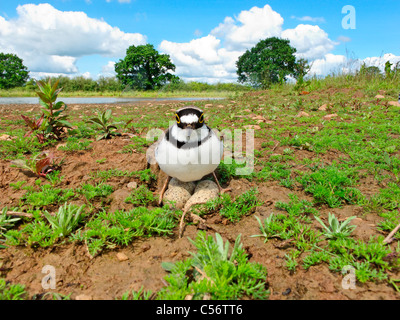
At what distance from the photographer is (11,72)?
39844 mm

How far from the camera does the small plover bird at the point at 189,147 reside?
8.45ft

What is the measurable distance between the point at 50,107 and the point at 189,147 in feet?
11.1

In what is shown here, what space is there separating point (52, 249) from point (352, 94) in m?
11.8

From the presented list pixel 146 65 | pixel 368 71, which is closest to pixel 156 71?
pixel 146 65

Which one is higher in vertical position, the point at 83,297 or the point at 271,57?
the point at 271,57

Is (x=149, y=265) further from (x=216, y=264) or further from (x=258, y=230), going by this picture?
(x=258, y=230)

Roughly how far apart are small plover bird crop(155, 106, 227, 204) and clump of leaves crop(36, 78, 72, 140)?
2795 millimetres

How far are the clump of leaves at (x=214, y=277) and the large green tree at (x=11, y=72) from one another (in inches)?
1887

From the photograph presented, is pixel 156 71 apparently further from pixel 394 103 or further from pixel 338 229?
pixel 338 229

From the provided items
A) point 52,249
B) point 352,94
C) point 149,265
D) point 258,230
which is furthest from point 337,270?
point 352,94

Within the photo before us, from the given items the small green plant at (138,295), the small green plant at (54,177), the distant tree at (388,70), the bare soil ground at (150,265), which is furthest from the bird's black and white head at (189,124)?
the distant tree at (388,70)

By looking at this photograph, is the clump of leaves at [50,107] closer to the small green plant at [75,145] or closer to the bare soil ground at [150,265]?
the small green plant at [75,145]

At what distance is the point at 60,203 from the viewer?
299cm

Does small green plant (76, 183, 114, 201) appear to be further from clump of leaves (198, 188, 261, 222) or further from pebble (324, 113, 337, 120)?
pebble (324, 113, 337, 120)
